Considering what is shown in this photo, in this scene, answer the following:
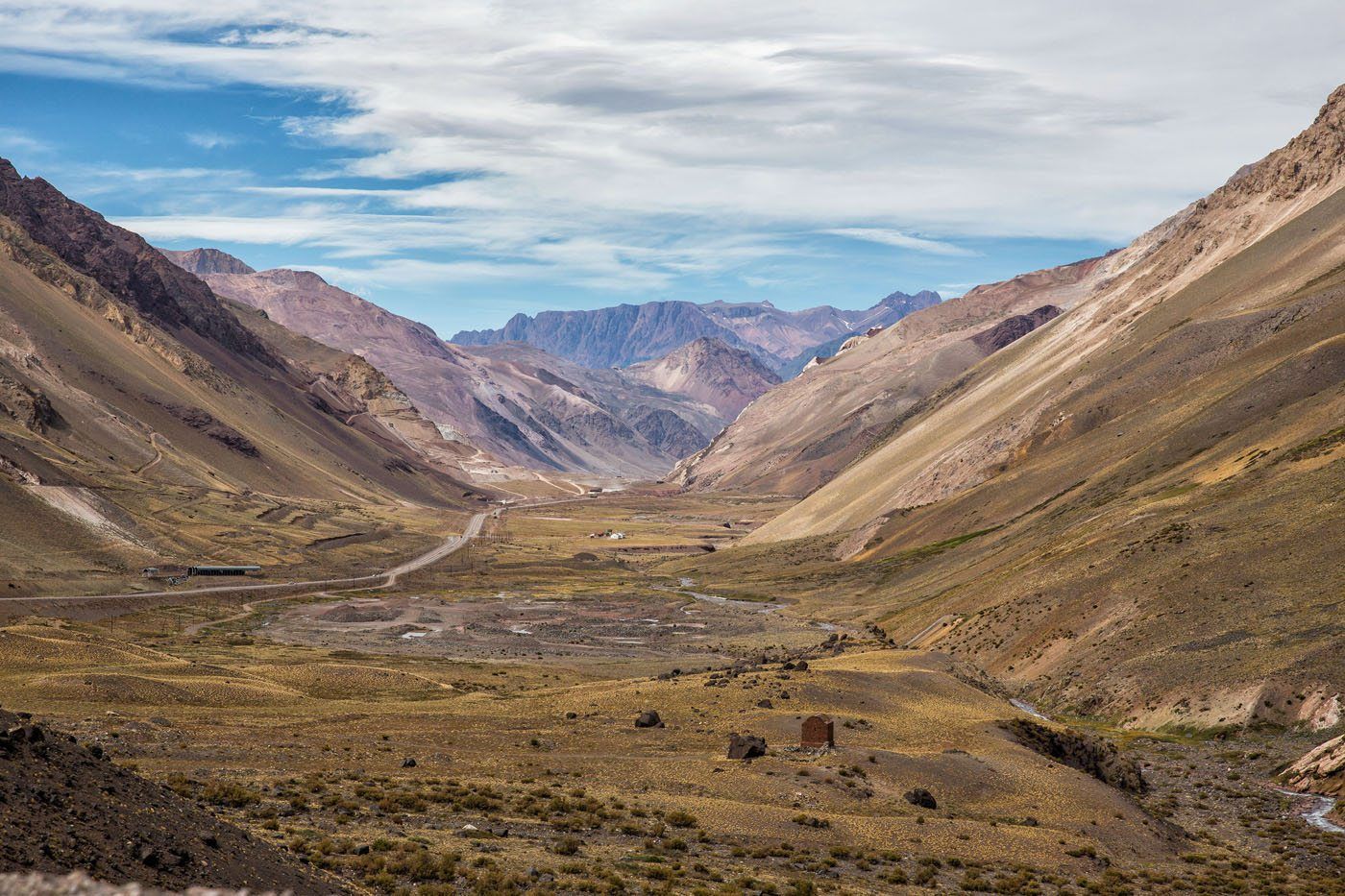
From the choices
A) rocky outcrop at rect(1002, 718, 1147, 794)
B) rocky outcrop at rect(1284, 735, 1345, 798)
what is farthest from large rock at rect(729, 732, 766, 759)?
rocky outcrop at rect(1284, 735, 1345, 798)

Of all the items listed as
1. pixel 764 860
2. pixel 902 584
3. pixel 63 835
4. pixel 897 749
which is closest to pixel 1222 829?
pixel 897 749

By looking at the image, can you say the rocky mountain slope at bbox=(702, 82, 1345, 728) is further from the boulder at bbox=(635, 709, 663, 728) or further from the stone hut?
the boulder at bbox=(635, 709, 663, 728)

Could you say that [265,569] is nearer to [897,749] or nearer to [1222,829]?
[897,749]

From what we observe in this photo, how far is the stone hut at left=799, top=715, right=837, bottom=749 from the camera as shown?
4950 centimetres

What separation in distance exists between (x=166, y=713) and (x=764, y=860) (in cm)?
2957

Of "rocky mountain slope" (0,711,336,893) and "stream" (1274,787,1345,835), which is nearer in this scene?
"rocky mountain slope" (0,711,336,893)

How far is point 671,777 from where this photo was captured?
44.6 metres

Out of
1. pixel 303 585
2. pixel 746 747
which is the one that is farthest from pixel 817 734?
pixel 303 585

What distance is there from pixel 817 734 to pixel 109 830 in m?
32.1

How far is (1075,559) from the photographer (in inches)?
3593

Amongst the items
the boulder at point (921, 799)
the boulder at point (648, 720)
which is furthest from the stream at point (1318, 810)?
the boulder at point (648, 720)

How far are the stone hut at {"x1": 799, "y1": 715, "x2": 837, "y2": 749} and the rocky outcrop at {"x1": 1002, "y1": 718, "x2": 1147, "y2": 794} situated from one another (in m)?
11.1

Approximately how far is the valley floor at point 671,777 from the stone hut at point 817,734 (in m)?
0.68

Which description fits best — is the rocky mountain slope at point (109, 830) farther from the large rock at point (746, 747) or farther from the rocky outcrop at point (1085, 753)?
the rocky outcrop at point (1085, 753)
